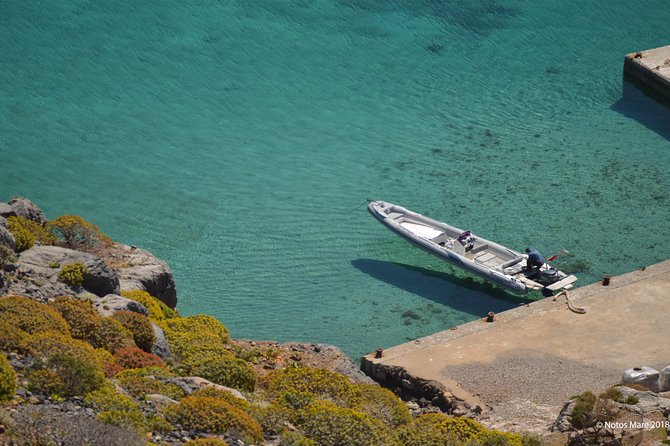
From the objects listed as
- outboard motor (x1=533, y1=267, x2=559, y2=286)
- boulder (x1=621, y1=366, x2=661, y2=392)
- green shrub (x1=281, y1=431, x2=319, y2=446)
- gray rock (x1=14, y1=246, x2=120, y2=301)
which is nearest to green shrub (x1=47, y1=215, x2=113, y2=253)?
gray rock (x1=14, y1=246, x2=120, y2=301)

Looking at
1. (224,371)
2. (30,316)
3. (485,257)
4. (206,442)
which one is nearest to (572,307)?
(485,257)

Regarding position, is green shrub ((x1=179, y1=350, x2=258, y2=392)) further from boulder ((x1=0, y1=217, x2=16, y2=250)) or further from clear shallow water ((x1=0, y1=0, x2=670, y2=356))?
clear shallow water ((x1=0, y1=0, x2=670, y2=356))

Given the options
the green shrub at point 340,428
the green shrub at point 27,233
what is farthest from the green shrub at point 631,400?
the green shrub at point 27,233

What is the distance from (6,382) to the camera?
17547 mm

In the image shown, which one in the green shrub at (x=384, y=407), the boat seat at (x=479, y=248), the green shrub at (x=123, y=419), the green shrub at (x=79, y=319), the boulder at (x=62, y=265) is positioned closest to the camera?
the green shrub at (x=123, y=419)

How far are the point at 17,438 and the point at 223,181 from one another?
24.3 metres

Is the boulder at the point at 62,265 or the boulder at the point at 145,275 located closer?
the boulder at the point at 62,265

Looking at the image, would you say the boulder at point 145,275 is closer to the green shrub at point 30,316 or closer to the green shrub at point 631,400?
the green shrub at point 30,316

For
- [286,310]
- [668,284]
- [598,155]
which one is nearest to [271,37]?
[598,155]

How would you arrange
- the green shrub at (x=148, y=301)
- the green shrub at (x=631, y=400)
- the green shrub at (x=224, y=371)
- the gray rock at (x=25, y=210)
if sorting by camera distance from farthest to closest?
the gray rock at (x=25, y=210)
the green shrub at (x=148, y=301)
the green shrub at (x=224, y=371)
the green shrub at (x=631, y=400)

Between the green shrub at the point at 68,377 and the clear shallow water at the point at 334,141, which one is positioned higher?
the green shrub at the point at 68,377

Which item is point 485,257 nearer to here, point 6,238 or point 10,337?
point 6,238

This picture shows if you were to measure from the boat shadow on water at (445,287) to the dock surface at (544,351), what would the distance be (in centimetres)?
282

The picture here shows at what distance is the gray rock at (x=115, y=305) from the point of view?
78.2 feet
